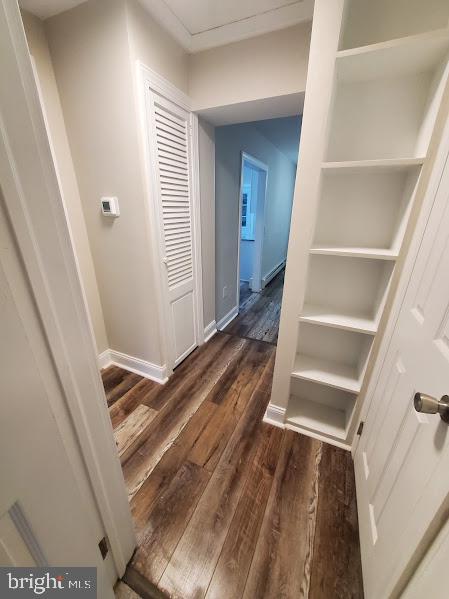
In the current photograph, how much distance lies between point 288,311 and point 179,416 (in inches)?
42.4

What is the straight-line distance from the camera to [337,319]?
127 centimetres

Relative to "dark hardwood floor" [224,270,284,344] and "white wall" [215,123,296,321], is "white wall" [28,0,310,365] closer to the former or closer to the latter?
"white wall" [215,123,296,321]

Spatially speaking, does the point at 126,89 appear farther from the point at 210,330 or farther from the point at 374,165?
the point at 210,330

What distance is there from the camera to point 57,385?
0.55 m

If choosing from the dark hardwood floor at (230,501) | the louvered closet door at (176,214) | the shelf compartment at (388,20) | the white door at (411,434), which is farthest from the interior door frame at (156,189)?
the white door at (411,434)

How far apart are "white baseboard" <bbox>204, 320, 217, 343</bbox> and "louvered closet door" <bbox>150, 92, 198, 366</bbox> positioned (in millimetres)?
345

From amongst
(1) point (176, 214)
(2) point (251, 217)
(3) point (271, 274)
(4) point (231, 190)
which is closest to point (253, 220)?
(2) point (251, 217)

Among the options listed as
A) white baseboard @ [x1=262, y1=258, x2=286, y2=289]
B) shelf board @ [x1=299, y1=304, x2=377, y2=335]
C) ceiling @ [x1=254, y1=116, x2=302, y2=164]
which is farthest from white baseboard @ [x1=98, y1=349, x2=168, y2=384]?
ceiling @ [x1=254, y1=116, x2=302, y2=164]

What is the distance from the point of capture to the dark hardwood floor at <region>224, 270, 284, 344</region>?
2778mm

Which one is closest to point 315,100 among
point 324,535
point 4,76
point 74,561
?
point 4,76

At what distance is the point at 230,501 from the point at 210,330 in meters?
1.65

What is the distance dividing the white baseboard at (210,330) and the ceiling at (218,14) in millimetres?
2270

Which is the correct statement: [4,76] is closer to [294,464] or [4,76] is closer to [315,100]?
[315,100]

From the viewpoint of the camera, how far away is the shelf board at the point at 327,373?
1.34 metres
